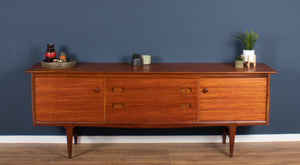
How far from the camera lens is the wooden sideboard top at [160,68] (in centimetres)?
300

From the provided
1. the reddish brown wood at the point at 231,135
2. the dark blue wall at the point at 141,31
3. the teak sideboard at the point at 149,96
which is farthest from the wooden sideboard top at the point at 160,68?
the reddish brown wood at the point at 231,135

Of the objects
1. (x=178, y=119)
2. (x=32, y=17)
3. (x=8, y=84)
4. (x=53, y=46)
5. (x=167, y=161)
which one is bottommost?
(x=167, y=161)

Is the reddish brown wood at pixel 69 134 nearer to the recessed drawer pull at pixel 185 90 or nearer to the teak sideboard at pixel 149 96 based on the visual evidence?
the teak sideboard at pixel 149 96

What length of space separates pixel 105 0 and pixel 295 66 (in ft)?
5.41

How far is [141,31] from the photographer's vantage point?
3330mm

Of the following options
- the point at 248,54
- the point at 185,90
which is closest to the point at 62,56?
the point at 185,90

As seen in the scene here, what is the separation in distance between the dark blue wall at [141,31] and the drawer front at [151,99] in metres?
0.40

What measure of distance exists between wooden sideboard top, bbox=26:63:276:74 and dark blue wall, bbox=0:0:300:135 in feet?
0.39

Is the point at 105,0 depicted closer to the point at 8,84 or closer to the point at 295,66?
the point at 8,84

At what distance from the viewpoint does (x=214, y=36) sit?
3.35 m

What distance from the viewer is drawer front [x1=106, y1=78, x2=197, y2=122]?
9.91 ft

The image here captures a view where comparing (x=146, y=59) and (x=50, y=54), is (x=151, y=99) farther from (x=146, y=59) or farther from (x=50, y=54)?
(x=50, y=54)

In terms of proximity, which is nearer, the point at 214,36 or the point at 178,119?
the point at 178,119

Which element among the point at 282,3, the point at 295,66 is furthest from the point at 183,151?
the point at 282,3
